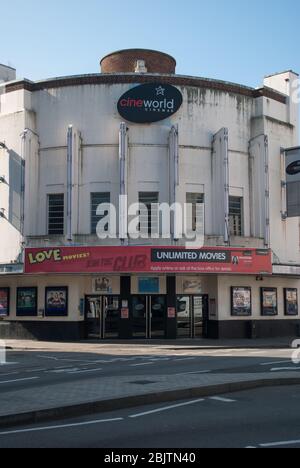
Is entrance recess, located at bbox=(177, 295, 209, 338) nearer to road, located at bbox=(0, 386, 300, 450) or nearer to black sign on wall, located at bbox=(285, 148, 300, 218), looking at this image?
black sign on wall, located at bbox=(285, 148, 300, 218)

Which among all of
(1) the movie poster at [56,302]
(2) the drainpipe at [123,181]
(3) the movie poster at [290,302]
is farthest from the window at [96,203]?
(3) the movie poster at [290,302]

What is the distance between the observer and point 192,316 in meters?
30.5

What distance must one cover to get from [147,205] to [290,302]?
10.2 m

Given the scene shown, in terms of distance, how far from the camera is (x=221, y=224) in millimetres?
30047

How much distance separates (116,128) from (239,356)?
48.8 feet

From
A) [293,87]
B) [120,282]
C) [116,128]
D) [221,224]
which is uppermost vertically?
[293,87]

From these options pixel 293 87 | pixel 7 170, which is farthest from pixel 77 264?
pixel 293 87

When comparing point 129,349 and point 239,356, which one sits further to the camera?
point 129,349

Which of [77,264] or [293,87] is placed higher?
[293,87]

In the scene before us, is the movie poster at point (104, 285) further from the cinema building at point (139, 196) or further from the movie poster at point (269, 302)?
the movie poster at point (269, 302)

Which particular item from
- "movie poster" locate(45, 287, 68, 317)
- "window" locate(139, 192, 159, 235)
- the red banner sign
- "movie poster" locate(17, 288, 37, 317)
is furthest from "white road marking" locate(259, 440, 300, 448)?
"movie poster" locate(17, 288, 37, 317)

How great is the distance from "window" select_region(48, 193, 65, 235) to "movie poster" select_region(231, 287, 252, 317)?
974 centimetres

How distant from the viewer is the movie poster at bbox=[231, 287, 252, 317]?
101 feet
